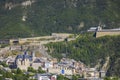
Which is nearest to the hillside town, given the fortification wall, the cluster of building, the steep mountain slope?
the cluster of building

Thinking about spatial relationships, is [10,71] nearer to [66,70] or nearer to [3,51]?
[66,70]

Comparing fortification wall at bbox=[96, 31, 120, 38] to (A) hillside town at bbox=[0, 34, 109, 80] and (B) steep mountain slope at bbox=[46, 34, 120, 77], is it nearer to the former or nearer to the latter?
(B) steep mountain slope at bbox=[46, 34, 120, 77]

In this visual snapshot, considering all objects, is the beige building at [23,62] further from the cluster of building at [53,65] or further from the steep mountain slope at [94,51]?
the steep mountain slope at [94,51]

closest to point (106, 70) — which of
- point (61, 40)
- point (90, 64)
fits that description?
point (90, 64)

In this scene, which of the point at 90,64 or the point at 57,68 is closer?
the point at 57,68

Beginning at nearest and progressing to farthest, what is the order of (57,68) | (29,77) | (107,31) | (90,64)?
1. (29,77)
2. (57,68)
3. (90,64)
4. (107,31)

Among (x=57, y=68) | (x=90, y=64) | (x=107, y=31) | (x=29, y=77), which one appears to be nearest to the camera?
(x=29, y=77)

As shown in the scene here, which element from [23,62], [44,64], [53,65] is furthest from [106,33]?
[23,62]

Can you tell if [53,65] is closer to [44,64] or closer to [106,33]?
[44,64]
